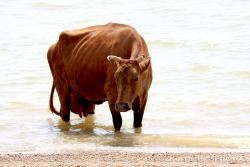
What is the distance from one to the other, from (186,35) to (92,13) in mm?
4185

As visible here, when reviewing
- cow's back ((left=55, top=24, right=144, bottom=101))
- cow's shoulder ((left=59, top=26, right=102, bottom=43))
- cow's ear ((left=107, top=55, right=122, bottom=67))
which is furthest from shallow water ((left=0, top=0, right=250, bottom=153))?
cow's shoulder ((left=59, top=26, right=102, bottom=43))

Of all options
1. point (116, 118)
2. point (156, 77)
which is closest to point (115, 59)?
point (116, 118)

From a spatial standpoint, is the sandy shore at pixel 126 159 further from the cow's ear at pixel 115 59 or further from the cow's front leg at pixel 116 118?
the cow's front leg at pixel 116 118

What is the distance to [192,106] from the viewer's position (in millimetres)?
13672

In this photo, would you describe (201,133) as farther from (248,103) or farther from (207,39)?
(207,39)

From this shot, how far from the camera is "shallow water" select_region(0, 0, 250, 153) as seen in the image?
11414 millimetres

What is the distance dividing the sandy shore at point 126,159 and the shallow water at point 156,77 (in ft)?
3.04

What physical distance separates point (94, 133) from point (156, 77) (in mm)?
3852

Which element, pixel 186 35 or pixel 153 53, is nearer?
pixel 153 53

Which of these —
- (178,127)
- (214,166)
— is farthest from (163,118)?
(214,166)

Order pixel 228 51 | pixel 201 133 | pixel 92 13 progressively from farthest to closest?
pixel 92 13 < pixel 228 51 < pixel 201 133

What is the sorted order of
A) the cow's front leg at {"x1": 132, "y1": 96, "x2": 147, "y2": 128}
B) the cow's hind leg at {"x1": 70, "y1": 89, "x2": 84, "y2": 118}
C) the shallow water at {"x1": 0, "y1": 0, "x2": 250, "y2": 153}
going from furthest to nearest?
the cow's hind leg at {"x1": 70, "y1": 89, "x2": 84, "y2": 118} → the shallow water at {"x1": 0, "y1": 0, "x2": 250, "y2": 153} → the cow's front leg at {"x1": 132, "y1": 96, "x2": 147, "y2": 128}

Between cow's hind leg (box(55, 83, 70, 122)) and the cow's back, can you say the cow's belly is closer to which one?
the cow's back

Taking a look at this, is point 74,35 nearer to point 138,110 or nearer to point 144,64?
point 138,110
